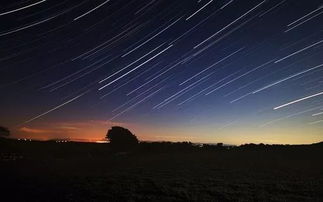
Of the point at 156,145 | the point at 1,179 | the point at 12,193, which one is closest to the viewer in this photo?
the point at 12,193

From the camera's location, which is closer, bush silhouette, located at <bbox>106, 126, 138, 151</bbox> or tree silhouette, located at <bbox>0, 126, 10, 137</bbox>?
tree silhouette, located at <bbox>0, 126, 10, 137</bbox>

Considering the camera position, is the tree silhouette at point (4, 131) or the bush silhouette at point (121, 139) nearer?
the tree silhouette at point (4, 131)

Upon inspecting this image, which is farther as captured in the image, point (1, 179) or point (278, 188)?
point (1, 179)

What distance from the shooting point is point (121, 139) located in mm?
84125

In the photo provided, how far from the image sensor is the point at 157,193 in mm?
22766

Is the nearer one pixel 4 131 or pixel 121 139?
pixel 4 131

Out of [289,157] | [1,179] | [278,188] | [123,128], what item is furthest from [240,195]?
[123,128]

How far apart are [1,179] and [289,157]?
144 ft

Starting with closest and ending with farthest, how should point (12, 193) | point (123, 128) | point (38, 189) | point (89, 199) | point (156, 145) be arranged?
point (89, 199), point (12, 193), point (38, 189), point (156, 145), point (123, 128)

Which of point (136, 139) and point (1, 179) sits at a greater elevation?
point (136, 139)

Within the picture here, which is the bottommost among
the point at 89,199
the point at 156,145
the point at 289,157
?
the point at 89,199

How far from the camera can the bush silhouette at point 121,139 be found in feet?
274

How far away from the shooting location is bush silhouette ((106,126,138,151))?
8350 centimetres

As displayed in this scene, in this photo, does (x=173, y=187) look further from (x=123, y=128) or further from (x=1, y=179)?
(x=123, y=128)
